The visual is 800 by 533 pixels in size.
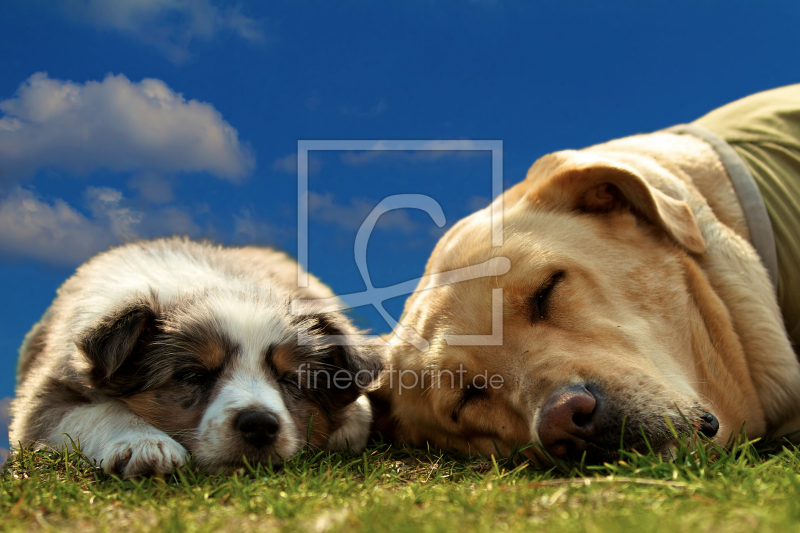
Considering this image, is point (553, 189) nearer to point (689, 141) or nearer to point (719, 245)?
point (719, 245)

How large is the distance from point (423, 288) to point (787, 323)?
2118 mm

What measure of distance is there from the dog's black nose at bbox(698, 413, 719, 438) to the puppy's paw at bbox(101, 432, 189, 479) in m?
2.18

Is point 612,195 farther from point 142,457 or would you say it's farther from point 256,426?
point 142,457

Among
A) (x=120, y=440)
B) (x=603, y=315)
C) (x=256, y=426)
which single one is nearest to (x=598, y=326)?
(x=603, y=315)

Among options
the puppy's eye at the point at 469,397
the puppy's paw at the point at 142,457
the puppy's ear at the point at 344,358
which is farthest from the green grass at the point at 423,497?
the puppy's ear at the point at 344,358

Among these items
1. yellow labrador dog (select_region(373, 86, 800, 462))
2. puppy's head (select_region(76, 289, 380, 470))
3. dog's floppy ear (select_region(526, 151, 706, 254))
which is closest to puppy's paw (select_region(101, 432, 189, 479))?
puppy's head (select_region(76, 289, 380, 470))

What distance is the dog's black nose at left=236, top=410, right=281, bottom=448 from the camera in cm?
276

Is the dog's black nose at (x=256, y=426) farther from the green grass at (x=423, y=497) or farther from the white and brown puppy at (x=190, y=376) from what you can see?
the green grass at (x=423, y=497)

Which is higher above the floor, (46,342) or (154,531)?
(46,342)

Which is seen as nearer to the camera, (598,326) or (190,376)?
(598,326)

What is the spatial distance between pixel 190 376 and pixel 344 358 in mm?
811

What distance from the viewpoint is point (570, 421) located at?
2.35 meters

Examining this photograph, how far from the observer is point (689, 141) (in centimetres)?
409

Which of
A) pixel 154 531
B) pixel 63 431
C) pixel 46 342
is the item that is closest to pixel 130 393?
pixel 63 431
